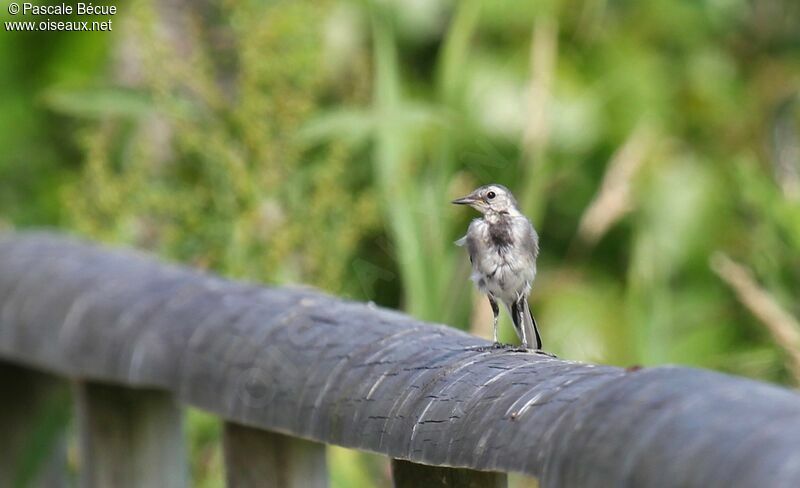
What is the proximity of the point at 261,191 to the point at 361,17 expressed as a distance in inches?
99.4

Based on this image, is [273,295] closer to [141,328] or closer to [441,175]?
[141,328]

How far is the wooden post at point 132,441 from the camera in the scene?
3.21m

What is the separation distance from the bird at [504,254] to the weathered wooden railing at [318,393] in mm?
665

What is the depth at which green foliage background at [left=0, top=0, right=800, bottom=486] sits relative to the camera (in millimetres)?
4977

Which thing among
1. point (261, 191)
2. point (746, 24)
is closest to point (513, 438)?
point (261, 191)

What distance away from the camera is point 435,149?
5609 millimetres

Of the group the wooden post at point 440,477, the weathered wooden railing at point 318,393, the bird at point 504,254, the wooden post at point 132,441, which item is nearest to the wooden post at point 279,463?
the weathered wooden railing at point 318,393

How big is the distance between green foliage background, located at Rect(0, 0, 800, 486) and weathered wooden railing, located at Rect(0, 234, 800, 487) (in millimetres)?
1099

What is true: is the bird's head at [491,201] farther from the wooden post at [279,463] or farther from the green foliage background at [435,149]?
the wooden post at [279,463]

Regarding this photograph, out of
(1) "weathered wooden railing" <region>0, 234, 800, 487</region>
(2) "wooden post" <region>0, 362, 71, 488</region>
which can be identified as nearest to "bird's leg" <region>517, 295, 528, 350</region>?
(1) "weathered wooden railing" <region>0, 234, 800, 487</region>

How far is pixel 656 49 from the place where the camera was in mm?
7562

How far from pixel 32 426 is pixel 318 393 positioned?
2046mm

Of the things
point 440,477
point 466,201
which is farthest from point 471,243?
point 440,477

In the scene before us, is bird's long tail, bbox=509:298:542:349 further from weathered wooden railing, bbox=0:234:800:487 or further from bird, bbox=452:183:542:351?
weathered wooden railing, bbox=0:234:800:487
